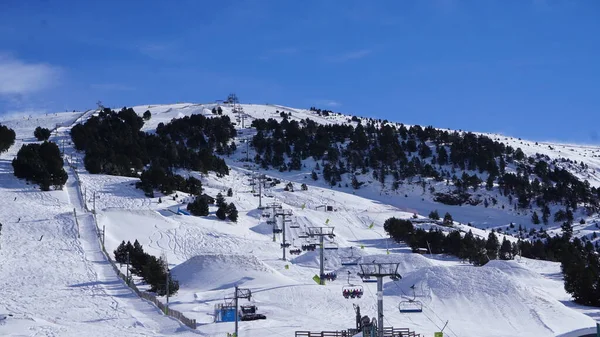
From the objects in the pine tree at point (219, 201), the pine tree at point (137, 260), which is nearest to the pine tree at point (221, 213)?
the pine tree at point (219, 201)

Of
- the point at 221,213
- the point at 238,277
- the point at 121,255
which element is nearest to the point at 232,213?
the point at 221,213

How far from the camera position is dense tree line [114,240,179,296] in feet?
165

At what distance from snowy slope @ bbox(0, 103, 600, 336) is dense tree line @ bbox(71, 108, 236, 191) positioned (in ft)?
29.0

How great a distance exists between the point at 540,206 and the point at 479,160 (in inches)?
943

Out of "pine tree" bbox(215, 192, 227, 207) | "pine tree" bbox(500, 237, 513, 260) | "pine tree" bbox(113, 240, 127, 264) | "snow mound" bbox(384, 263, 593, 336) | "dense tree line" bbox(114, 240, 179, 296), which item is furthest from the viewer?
"pine tree" bbox(215, 192, 227, 207)

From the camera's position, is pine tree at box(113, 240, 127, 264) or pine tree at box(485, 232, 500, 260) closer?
pine tree at box(113, 240, 127, 264)

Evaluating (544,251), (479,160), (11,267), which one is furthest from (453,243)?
(479,160)

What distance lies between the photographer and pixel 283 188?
390 feet

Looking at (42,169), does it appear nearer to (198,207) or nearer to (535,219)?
(198,207)

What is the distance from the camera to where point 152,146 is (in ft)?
419

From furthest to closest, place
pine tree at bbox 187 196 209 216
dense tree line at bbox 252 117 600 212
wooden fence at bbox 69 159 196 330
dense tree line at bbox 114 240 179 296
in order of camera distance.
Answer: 1. dense tree line at bbox 252 117 600 212
2. pine tree at bbox 187 196 209 216
3. dense tree line at bbox 114 240 179 296
4. wooden fence at bbox 69 159 196 330

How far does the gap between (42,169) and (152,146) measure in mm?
37325

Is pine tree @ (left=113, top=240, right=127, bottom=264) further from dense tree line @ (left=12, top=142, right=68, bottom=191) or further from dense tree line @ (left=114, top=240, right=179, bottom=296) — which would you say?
dense tree line @ (left=12, top=142, right=68, bottom=191)

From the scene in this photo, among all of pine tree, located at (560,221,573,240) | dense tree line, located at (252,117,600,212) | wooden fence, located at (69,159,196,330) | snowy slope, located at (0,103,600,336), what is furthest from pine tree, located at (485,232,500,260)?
wooden fence, located at (69,159,196,330)
